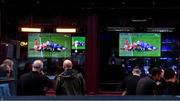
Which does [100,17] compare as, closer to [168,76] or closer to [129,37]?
[129,37]

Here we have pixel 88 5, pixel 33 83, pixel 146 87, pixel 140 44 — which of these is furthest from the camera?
pixel 140 44

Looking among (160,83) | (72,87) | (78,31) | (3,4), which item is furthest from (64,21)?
(160,83)

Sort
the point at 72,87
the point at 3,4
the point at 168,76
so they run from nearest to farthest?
the point at 168,76 < the point at 72,87 < the point at 3,4

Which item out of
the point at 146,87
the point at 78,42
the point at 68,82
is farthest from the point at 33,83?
the point at 78,42

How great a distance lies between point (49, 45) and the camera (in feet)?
Result: 39.1

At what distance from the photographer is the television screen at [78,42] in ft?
38.2

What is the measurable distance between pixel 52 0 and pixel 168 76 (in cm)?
506

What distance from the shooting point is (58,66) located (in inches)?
462

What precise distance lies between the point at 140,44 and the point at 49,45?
2.30m

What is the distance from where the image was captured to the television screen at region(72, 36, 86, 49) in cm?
1165

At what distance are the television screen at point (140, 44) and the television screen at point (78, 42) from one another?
0.93 meters

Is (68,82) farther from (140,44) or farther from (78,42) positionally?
(140,44)

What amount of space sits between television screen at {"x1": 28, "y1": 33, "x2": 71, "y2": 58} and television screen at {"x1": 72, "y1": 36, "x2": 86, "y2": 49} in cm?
13

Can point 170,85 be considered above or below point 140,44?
below
